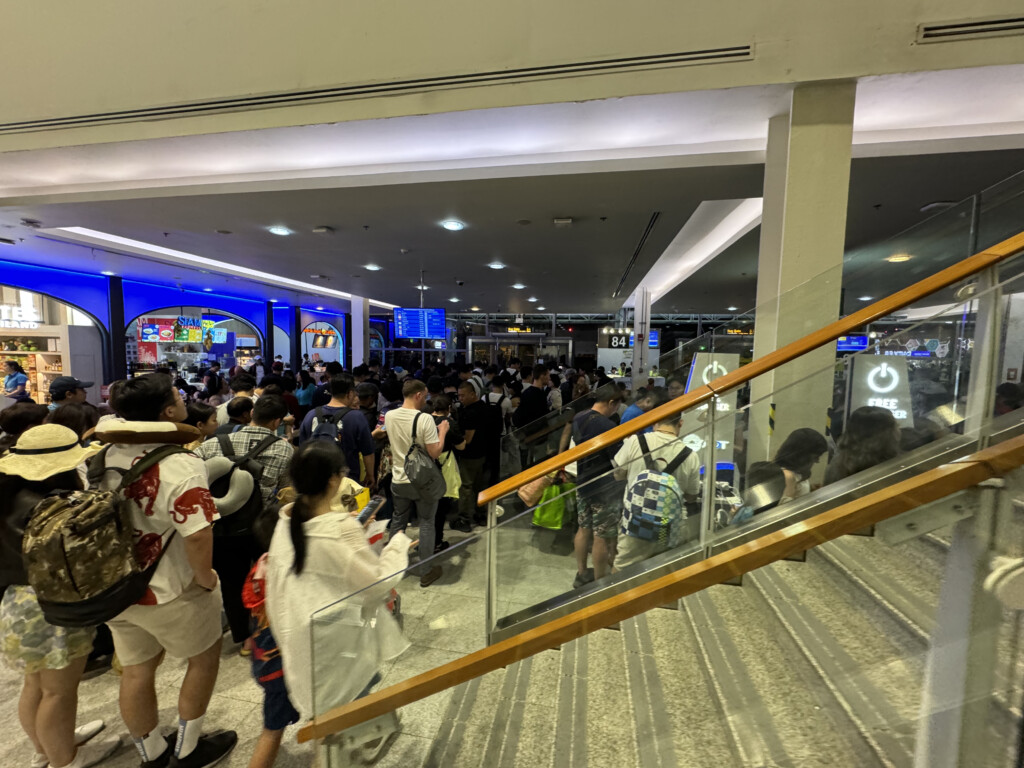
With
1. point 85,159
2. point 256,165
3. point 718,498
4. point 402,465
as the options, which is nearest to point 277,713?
point 402,465

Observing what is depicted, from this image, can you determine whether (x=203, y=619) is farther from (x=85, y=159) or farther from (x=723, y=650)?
(x=85, y=159)

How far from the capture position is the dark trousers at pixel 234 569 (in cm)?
242

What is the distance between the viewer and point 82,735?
2014 millimetres

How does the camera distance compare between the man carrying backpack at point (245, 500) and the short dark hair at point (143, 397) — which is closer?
the short dark hair at point (143, 397)

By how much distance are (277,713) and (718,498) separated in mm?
2266

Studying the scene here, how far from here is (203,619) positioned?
1863 millimetres

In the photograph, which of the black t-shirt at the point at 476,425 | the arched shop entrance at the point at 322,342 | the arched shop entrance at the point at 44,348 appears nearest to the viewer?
the black t-shirt at the point at 476,425

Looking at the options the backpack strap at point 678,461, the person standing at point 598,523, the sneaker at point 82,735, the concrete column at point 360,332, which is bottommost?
the sneaker at point 82,735

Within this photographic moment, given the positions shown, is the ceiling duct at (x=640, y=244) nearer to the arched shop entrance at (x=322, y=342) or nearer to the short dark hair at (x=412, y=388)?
the short dark hair at (x=412, y=388)

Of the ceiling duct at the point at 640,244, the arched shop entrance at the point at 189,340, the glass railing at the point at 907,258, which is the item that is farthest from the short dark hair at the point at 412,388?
the arched shop entrance at the point at 189,340

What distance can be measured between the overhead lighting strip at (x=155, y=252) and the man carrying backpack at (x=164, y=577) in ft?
20.6

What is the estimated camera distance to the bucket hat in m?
1.63

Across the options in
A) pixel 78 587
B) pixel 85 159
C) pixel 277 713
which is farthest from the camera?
pixel 85 159

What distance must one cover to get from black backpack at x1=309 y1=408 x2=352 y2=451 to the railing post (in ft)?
10.8
